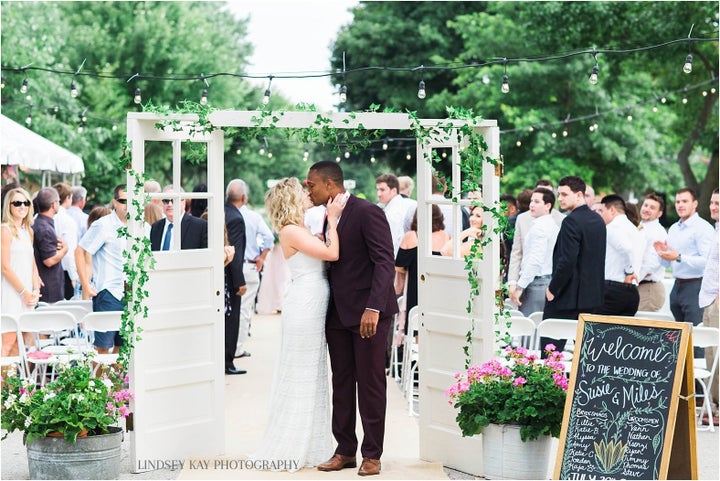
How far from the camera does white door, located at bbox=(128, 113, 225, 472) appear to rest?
301 inches

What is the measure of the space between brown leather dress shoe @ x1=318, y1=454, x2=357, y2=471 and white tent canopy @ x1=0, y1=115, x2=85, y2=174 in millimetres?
6891

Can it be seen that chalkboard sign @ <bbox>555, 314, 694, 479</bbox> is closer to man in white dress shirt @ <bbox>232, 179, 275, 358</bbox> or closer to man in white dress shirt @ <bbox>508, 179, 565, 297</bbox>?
man in white dress shirt @ <bbox>508, 179, 565, 297</bbox>

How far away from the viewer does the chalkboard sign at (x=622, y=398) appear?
6258 mm

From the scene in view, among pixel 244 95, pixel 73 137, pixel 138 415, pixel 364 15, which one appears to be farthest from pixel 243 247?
pixel 244 95

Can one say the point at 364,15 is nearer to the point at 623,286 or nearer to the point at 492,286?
the point at 623,286

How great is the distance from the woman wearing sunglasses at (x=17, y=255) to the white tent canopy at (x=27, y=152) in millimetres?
2741

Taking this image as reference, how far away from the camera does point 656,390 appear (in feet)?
20.8

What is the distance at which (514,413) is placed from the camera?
6.91 meters

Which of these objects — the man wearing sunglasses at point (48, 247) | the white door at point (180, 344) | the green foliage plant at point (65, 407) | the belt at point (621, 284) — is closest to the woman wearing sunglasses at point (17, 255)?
the man wearing sunglasses at point (48, 247)

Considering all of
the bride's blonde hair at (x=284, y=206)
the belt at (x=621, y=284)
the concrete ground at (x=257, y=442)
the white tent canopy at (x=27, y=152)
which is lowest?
the concrete ground at (x=257, y=442)

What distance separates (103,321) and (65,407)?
7.73 feet

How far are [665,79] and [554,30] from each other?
751cm

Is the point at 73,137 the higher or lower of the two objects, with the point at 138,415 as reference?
higher

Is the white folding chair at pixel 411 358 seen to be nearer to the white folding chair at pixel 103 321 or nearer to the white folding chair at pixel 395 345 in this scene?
the white folding chair at pixel 395 345
